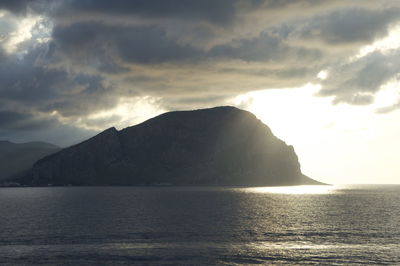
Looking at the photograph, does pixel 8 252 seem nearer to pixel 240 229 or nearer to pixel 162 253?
pixel 162 253

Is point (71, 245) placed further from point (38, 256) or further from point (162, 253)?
point (162, 253)

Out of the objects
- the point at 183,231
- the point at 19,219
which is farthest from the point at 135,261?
the point at 19,219

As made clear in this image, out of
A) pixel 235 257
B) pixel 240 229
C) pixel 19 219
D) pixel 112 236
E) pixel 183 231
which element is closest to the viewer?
pixel 235 257

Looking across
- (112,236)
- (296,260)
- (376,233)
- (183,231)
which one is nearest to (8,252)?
(112,236)

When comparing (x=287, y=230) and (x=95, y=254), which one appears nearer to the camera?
(x=95, y=254)

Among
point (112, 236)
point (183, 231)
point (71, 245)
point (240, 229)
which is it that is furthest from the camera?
point (240, 229)

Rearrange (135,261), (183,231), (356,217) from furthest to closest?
1. (356,217)
2. (183,231)
3. (135,261)

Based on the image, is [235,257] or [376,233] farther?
[376,233]

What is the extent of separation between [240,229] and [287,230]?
1182cm

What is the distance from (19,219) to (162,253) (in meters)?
72.3

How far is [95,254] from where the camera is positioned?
74312mm

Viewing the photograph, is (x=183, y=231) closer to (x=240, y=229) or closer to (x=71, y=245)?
(x=240, y=229)

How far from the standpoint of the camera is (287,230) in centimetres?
10719

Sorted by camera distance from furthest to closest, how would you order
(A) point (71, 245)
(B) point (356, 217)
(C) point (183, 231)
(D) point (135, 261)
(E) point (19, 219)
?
(B) point (356, 217) < (E) point (19, 219) < (C) point (183, 231) < (A) point (71, 245) < (D) point (135, 261)
